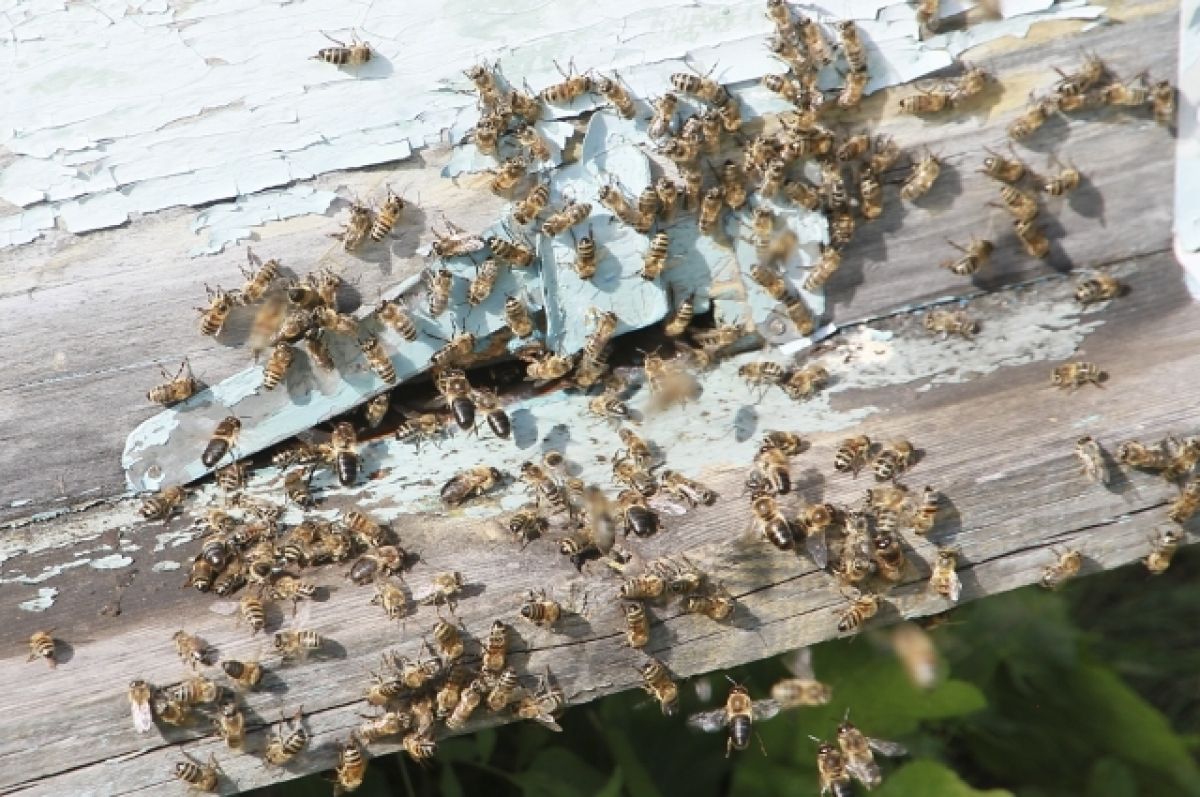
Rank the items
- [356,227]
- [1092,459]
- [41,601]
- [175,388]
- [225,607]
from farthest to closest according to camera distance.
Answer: [175,388] < [356,227] < [1092,459] < [41,601] < [225,607]

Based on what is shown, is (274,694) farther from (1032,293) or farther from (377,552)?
(1032,293)

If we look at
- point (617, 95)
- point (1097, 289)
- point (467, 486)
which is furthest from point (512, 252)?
point (1097, 289)

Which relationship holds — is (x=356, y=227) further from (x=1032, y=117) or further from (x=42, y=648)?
(x=1032, y=117)

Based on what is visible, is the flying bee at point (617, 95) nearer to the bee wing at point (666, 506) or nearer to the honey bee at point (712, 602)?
the bee wing at point (666, 506)

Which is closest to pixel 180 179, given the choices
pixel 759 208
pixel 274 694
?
pixel 274 694

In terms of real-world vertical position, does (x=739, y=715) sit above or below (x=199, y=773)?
below

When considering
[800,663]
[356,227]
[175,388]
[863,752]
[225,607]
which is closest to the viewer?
[225,607]

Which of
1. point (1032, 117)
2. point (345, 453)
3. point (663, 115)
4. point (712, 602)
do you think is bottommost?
point (712, 602)

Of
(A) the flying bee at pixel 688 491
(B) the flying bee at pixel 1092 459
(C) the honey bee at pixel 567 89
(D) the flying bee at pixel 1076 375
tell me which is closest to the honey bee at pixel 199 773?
(A) the flying bee at pixel 688 491

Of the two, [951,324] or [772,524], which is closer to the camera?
[772,524]
